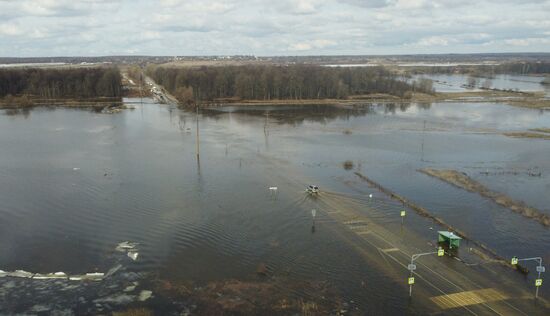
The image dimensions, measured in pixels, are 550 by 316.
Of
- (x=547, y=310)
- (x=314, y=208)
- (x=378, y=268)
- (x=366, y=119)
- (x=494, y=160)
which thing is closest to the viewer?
(x=547, y=310)

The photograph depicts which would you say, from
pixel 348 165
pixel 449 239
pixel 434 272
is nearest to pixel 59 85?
pixel 348 165

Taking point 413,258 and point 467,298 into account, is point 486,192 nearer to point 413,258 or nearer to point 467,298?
point 413,258

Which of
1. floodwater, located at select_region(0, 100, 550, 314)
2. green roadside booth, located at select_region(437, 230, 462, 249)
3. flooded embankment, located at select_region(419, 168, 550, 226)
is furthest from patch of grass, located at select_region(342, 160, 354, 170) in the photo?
green roadside booth, located at select_region(437, 230, 462, 249)

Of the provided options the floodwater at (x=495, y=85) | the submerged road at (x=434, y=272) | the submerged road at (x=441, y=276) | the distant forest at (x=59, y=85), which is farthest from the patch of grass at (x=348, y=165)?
the floodwater at (x=495, y=85)

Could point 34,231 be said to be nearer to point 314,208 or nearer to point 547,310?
point 314,208

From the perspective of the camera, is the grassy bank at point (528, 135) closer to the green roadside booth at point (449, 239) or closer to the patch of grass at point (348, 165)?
the patch of grass at point (348, 165)

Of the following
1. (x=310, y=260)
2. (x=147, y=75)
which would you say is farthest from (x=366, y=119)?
(x=147, y=75)

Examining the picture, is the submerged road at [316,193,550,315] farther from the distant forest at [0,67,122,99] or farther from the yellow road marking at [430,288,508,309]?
the distant forest at [0,67,122,99]
